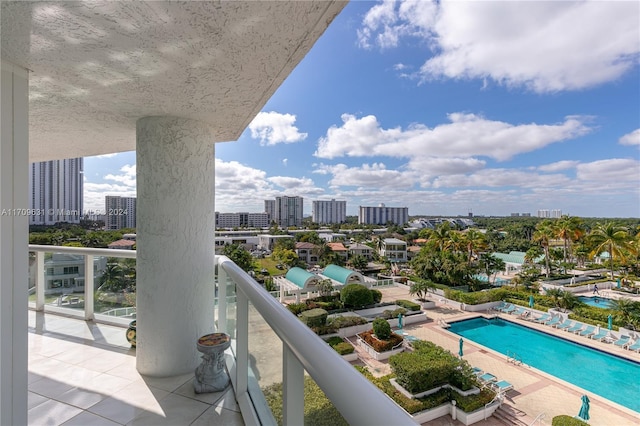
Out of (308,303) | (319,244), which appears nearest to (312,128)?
(319,244)

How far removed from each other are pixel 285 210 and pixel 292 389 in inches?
1922

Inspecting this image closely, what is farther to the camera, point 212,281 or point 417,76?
point 417,76

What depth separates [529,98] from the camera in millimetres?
45250

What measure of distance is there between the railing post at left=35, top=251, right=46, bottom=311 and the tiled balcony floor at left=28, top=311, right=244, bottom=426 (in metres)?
1.17

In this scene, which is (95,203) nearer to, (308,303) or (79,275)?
(79,275)

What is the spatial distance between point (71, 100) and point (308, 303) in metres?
15.9

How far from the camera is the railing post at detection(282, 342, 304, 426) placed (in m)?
0.88

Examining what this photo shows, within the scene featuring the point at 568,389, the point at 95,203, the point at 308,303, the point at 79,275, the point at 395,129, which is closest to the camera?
the point at 79,275

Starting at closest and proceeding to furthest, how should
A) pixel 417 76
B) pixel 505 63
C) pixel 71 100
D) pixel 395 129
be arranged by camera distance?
pixel 71 100 → pixel 505 63 → pixel 417 76 → pixel 395 129

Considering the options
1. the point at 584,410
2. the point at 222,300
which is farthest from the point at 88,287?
the point at 584,410

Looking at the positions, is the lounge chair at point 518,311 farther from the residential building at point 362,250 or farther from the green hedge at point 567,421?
the residential building at point 362,250

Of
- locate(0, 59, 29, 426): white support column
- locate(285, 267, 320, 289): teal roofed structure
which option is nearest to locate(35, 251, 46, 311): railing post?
locate(0, 59, 29, 426): white support column

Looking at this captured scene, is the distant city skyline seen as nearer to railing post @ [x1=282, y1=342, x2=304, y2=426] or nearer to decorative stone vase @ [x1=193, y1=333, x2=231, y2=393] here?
decorative stone vase @ [x1=193, y1=333, x2=231, y2=393]

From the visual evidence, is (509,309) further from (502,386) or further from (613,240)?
(613,240)
